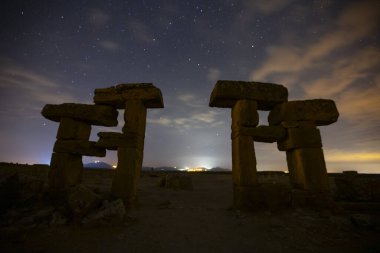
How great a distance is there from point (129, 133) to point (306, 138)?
208 inches

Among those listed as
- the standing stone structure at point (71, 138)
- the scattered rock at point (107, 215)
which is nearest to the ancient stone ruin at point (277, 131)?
the scattered rock at point (107, 215)

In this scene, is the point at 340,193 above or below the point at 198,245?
above

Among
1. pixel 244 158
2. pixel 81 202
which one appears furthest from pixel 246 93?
pixel 81 202

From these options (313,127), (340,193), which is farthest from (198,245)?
(340,193)

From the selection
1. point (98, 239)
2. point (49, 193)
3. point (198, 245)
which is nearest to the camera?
point (198, 245)

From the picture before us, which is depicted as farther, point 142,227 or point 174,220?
point 174,220

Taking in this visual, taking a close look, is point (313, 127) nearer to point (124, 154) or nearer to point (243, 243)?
point (243, 243)

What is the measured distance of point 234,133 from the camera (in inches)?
270

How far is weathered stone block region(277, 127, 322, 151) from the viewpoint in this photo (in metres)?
6.43

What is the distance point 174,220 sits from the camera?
5266 millimetres

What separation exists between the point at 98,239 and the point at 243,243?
9.06 ft

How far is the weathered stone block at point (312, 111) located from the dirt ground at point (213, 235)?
2646mm

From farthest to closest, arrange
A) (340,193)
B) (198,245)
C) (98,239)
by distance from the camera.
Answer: (340,193) → (98,239) → (198,245)

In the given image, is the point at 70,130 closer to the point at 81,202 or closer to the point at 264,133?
the point at 81,202
